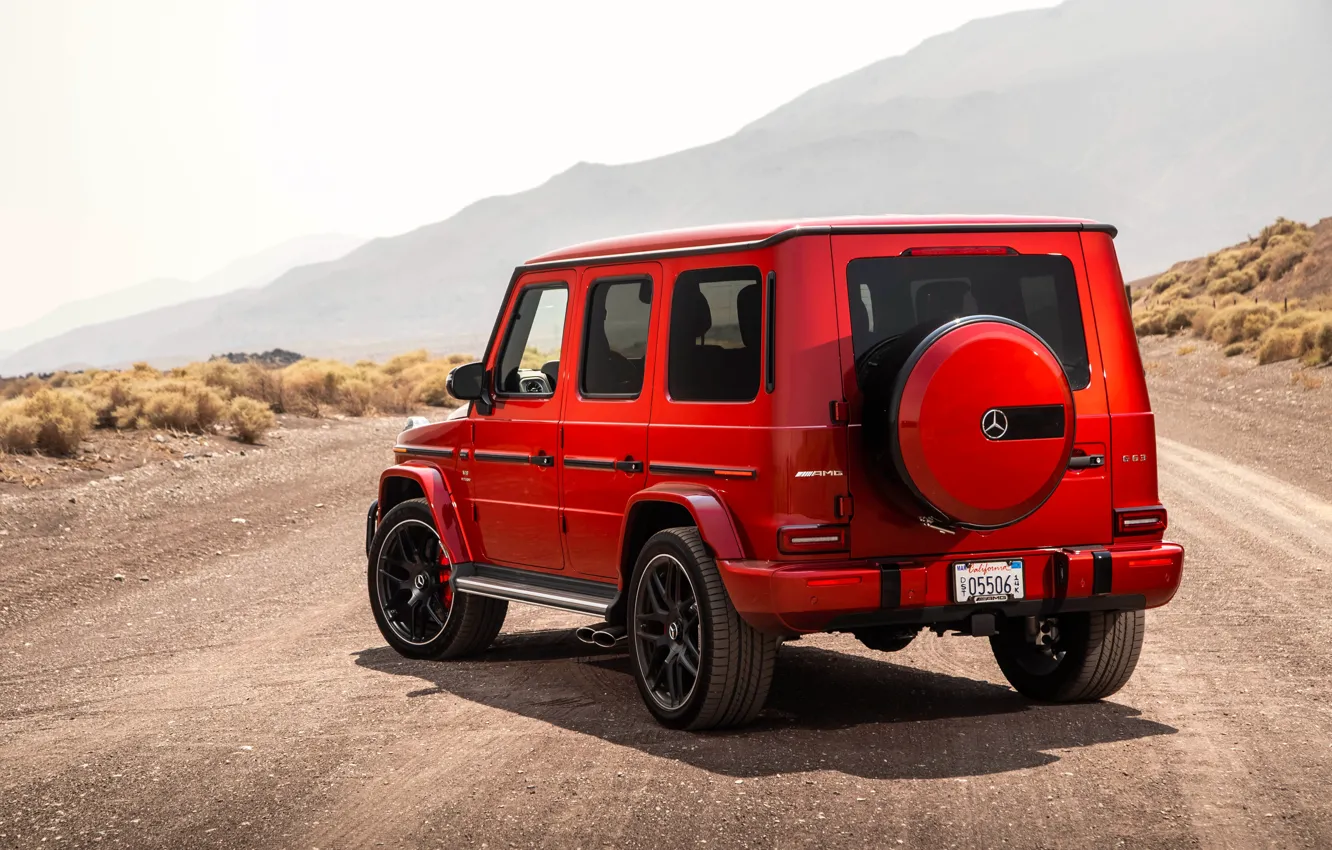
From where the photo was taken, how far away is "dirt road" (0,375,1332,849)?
5.08 meters

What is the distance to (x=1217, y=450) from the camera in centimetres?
2078

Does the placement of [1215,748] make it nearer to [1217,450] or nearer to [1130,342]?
[1130,342]

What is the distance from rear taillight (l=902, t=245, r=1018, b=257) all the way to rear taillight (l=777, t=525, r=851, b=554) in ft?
3.91

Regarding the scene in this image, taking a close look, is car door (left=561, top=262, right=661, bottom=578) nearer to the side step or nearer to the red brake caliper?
the side step

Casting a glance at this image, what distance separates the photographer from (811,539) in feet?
19.6

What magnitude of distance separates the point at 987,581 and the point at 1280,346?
28882 mm

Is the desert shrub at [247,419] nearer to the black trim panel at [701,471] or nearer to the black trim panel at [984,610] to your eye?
the black trim panel at [701,471]

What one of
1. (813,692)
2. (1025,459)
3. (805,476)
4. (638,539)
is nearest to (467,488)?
(638,539)

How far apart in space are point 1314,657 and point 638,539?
375 centimetres

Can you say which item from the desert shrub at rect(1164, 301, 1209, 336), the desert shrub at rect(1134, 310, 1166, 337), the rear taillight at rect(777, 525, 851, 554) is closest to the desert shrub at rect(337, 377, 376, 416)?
the desert shrub at rect(1164, 301, 1209, 336)

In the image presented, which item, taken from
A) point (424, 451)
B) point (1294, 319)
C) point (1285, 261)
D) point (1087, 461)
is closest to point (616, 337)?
point (424, 451)

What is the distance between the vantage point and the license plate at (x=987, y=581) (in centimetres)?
615

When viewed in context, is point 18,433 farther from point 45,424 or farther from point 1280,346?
point 1280,346

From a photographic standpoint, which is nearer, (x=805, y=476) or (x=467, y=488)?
(x=805, y=476)
